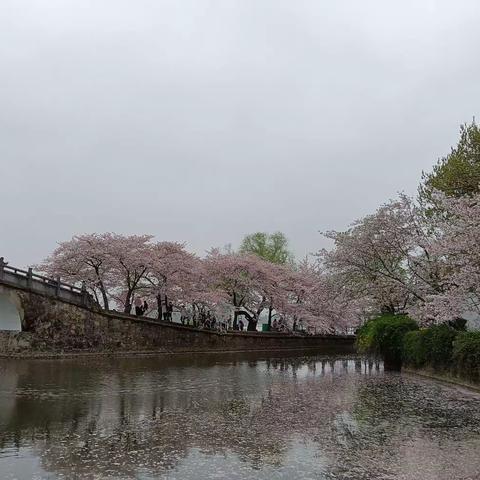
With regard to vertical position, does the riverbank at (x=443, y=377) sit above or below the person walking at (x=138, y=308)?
below

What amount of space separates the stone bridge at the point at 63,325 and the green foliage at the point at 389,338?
45.6 feet

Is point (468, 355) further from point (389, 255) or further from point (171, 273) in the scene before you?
point (171, 273)

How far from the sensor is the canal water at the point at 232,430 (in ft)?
24.9

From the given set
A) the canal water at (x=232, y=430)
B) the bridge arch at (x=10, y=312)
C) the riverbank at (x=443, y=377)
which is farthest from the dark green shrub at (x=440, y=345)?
the bridge arch at (x=10, y=312)

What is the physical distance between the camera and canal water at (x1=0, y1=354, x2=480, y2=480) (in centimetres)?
760

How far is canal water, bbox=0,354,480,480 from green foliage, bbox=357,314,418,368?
7.38m

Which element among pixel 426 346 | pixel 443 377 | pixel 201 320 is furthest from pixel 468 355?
pixel 201 320

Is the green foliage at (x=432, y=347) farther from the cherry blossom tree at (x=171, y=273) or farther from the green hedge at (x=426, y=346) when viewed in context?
the cherry blossom tree at (x=171, y=273)

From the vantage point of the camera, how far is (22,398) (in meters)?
13.6

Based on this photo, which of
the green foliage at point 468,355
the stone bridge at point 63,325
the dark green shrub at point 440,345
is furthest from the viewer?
the stone bridge at point 63,325

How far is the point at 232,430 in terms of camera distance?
10328mm

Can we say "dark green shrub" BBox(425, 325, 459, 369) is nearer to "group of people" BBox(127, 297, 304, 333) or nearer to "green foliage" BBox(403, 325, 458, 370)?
"green foliage" BBox(403, 325, 458, 370)

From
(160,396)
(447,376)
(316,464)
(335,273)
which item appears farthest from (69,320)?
(316,464)

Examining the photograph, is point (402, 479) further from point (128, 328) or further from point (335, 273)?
point (128, 328)
